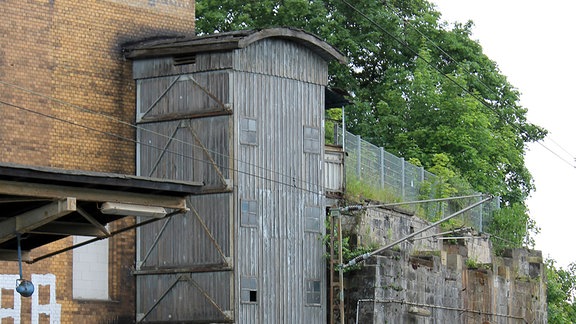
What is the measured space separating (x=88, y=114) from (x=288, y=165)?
514 centimetres

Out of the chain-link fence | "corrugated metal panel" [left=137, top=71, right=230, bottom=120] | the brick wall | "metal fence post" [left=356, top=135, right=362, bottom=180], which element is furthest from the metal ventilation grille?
"metal fence post" [left=356, top=135, right=362, bottom=180]

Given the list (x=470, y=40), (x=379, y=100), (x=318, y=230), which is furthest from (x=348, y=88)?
(x=318, y=230)

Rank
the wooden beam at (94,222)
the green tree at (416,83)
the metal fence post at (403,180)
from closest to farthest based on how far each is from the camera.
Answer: the wooden beam at (94,222)
the metal fence post at (403,180)
the green tree at (416,83)

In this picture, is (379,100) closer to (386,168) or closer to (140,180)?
(386,168)

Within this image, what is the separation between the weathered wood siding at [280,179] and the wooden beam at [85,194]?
40.1 ft

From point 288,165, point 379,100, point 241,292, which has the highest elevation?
point 379,100

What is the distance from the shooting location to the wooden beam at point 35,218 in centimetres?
2017

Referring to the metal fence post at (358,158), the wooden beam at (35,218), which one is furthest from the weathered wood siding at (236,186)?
the wooden beam at (35,218)

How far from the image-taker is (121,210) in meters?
20.8

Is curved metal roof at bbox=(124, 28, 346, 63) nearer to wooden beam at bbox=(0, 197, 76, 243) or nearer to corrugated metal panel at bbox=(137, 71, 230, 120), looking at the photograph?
corrugated metal panel at bbox=(137, 71, 230, 120)

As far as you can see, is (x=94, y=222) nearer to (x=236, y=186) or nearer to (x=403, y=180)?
(x=236, y=186)

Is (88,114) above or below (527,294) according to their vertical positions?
above

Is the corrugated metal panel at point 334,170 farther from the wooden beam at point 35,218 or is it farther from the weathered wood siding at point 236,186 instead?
the wooden beam at point 35,218

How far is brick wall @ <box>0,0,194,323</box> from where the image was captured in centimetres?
3338
